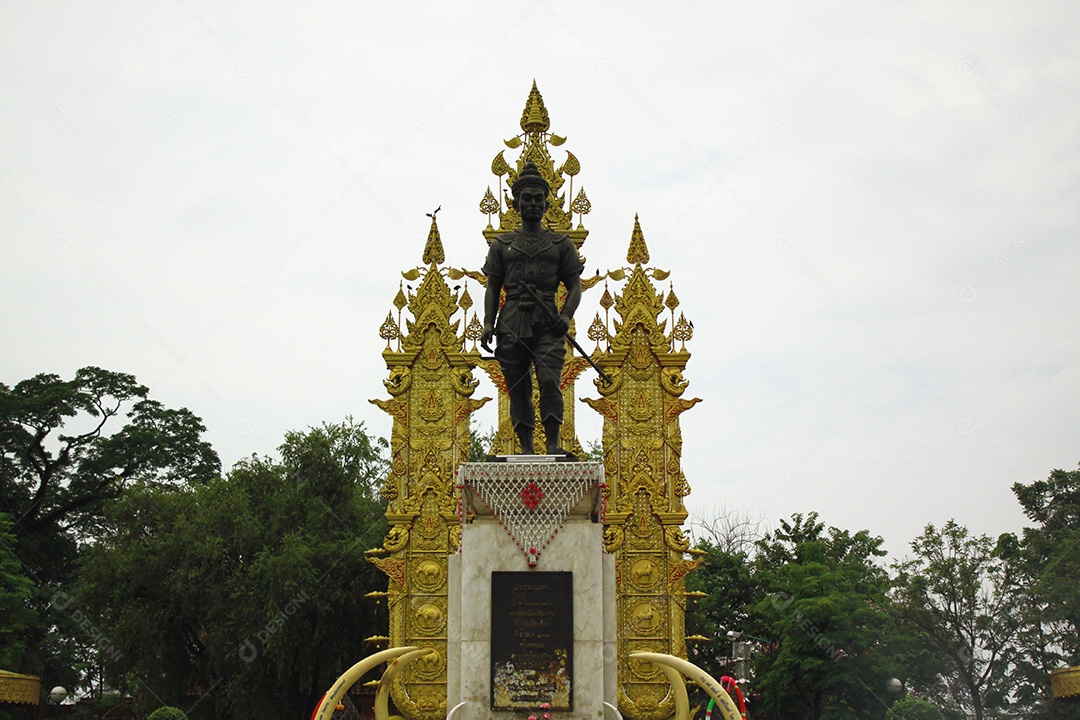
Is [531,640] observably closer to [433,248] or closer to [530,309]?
[530,309]

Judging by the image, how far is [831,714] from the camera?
2477 centimetres

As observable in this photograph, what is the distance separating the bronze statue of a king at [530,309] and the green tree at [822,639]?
13906mm

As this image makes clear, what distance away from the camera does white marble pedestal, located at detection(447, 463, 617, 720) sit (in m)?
→ 10.9

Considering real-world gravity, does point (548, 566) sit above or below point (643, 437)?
below

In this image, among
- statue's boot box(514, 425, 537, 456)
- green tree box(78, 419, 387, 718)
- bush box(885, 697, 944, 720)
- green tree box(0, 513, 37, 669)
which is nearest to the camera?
statue's boot box(514, 425, 537, 456)

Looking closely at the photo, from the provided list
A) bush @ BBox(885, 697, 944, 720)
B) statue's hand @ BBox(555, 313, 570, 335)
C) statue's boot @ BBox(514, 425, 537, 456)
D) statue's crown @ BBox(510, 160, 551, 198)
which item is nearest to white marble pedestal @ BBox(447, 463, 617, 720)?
statue's boot @ BBox(514, 425, 537, 456)

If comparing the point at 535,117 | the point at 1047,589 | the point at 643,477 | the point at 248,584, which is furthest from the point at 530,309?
the point at 1047,589

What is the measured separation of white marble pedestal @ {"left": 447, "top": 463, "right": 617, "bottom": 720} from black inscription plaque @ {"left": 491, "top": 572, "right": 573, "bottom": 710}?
6cm

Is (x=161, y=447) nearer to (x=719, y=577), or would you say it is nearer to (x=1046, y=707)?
(x=719, y=577)

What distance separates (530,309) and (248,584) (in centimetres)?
→ 1513

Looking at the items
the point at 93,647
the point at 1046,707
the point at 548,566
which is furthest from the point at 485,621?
the point at 93,647

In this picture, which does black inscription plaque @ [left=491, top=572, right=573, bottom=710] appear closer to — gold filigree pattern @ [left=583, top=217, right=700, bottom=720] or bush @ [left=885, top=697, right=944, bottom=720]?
gold filigree pattern @ [left=583, top=217, right=700, bottom=720]

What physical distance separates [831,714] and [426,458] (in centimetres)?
1359

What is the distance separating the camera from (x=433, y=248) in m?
17.6
